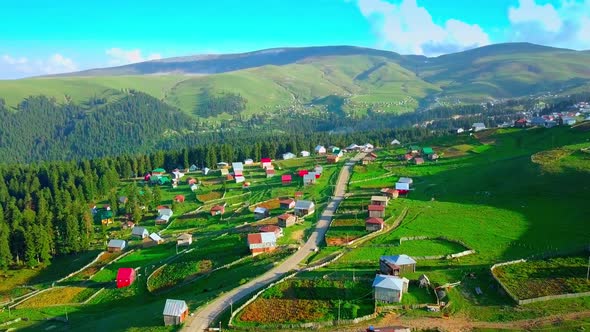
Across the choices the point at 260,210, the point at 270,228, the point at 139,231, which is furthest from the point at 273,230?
the point at 139,231

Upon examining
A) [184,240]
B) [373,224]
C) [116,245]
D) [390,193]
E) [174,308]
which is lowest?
[116,245]

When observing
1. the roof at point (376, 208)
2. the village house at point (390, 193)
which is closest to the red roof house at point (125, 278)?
the roof at point (376, 208)

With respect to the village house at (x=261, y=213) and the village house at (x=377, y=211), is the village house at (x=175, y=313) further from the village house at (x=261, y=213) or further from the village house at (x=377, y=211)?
the village house at (x=261, y=213)

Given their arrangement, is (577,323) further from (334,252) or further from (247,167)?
(247,167)

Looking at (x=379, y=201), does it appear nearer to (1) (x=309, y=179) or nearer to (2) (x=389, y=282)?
(1) (x=309, y=179)

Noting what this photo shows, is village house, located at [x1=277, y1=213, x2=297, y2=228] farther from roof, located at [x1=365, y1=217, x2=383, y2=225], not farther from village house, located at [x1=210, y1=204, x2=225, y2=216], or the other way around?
village house, located at [x1=210, y1=204, x2=225, y2=216]

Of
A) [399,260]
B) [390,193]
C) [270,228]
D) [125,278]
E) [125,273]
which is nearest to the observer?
[399,260]

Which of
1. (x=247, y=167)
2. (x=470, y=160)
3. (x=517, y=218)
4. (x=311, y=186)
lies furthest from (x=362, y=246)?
(x=247, y=167)
